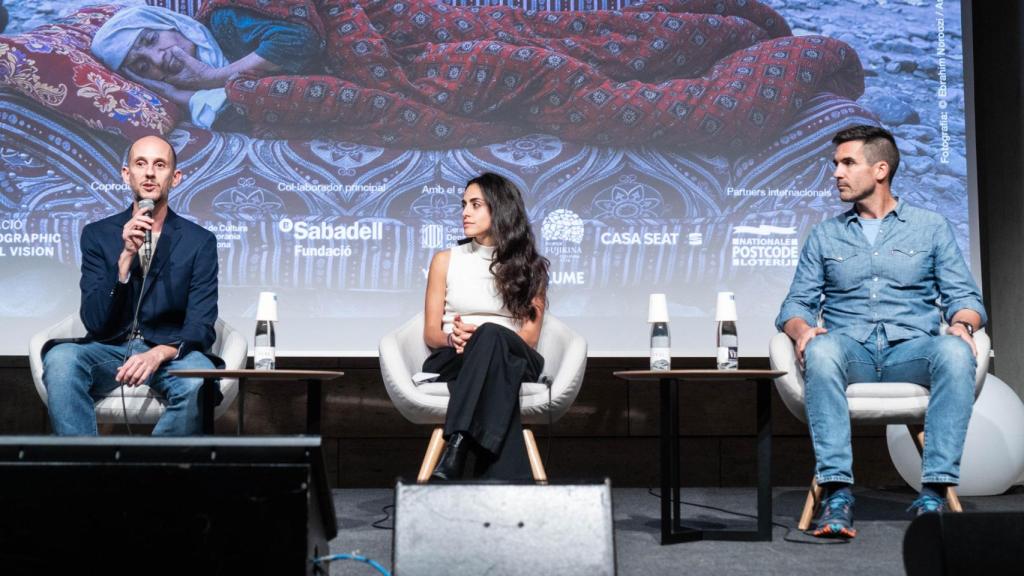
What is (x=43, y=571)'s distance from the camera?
1394mm

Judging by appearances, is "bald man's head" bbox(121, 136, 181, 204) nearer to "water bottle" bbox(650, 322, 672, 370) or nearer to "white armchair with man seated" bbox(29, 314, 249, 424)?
"white armchair with man seated" bbox(29, 314, 249, 424)

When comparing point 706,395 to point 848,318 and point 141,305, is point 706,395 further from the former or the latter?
point 141,305

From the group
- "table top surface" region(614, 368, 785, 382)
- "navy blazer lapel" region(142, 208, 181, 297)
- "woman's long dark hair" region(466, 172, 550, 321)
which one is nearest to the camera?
"table top surface" region(614, 368, 785, 382)

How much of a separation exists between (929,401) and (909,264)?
19.3 inches

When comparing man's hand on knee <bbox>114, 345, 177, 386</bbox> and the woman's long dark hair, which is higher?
the woman's long dark hair

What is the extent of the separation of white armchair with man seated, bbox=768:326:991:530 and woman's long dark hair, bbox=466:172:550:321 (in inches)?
32.6

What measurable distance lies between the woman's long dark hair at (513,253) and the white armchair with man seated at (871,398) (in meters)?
0.83

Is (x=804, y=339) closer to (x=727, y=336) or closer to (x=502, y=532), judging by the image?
(x=727, y=336)

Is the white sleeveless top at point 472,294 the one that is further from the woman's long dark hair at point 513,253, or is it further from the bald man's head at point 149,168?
the bald man's head at point 149,168

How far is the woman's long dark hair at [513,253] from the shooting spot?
3475 millimetres

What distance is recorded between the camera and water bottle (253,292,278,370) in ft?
9.98

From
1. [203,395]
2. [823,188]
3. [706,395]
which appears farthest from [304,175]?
[823,188]

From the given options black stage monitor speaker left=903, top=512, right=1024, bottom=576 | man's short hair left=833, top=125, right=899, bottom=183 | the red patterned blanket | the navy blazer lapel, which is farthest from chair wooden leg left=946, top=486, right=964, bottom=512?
the navy blazer lapel

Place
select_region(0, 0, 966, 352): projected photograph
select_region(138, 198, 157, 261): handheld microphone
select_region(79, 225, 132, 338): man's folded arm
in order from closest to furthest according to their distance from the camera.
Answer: select_region(138, 198, 157, 261): handheld microphone
select_region(79, 225, 132, 338): man's folded arm
select_region(0, 0, 966, 352): projected photograph
